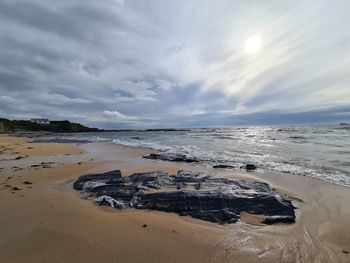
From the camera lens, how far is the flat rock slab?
4742mm

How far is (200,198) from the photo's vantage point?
5203mm

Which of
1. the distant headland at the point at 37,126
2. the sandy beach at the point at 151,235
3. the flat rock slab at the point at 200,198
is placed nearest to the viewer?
the sandy beach at the point at 151,235

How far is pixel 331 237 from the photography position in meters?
3.98

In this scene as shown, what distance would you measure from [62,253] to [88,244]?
14.1 inches

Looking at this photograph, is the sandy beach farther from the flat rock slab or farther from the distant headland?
the distant headland

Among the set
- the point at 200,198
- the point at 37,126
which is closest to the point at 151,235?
the point at 200,198

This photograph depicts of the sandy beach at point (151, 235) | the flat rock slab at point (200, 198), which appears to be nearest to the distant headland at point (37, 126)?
the flat rock slab at point (200, 198)

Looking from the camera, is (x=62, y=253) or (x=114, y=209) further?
(x=114, y=209)

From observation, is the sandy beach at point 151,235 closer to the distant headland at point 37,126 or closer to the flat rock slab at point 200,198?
the flat rock slab at point 200,198

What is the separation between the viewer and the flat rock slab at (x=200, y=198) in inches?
187

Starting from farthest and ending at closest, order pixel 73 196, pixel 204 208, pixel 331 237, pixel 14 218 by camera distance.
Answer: pixel 73 196 → pixel 204 208 → pixel 14 218 → pixel 331 237

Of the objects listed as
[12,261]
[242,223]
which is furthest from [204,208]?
[12,261]

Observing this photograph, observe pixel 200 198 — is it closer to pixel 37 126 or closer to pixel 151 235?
pixel 151 235

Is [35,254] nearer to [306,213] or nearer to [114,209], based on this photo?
[114,209]
